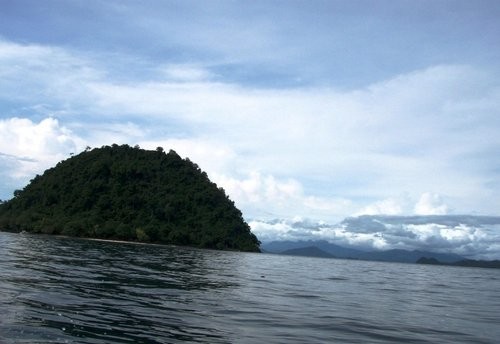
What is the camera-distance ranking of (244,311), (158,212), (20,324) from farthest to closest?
(158,212) → (244,311) → (20,324)

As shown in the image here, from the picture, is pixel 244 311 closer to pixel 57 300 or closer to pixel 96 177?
pixel 57 300

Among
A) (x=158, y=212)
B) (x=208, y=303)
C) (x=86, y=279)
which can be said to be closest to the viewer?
(x=208, y=303)

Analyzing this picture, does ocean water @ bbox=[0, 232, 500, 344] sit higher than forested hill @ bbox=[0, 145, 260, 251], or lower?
lower

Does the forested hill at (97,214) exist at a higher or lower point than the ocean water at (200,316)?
higher

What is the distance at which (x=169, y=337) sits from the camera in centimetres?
1443

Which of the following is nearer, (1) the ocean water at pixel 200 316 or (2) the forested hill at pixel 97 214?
(1) the ocean water at pixel 200 316

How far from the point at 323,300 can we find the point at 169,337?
52.0 ft

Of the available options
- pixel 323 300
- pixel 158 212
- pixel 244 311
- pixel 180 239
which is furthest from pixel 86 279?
pixel 158 212

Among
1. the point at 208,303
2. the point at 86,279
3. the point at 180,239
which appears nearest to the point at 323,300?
the point at 208,303

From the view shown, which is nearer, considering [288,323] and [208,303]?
[288,323]

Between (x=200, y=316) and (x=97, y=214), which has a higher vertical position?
(x=97, y=214)

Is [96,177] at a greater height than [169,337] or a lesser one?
greater

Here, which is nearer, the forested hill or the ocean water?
the ocean water

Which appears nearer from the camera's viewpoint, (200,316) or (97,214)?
(200,316)
